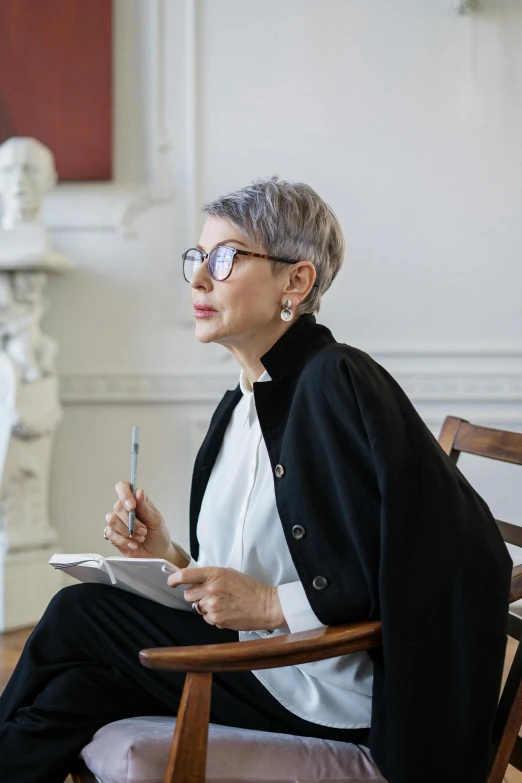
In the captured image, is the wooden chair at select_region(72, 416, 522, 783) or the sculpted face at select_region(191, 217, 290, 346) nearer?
the wooden chair at select_region(72, 416, 522, 783)

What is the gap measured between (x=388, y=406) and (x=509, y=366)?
215cm

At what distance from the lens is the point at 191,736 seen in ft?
3.57

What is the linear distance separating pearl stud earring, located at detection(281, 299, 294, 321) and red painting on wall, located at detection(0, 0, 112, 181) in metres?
2.02

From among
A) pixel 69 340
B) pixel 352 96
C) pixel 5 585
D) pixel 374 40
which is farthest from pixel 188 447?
pixel 374 40

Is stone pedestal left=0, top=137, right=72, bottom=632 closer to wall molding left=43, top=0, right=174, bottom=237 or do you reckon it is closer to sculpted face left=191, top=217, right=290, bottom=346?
wall molding left=43, top=0, right=174, bottom=237

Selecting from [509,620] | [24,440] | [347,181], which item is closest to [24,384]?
[24,440]

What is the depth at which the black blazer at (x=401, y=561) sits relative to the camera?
118 centimetres

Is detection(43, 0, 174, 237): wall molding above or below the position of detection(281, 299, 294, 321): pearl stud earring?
above

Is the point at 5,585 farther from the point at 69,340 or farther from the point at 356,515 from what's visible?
the point at 356,515

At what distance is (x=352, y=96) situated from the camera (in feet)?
10.8

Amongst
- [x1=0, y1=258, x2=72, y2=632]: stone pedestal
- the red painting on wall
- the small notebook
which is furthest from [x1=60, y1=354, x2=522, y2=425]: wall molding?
the small notebook

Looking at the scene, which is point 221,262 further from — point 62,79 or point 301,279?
point 62,79

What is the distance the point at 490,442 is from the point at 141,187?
2120 millimetres

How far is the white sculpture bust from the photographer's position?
10.1ft
